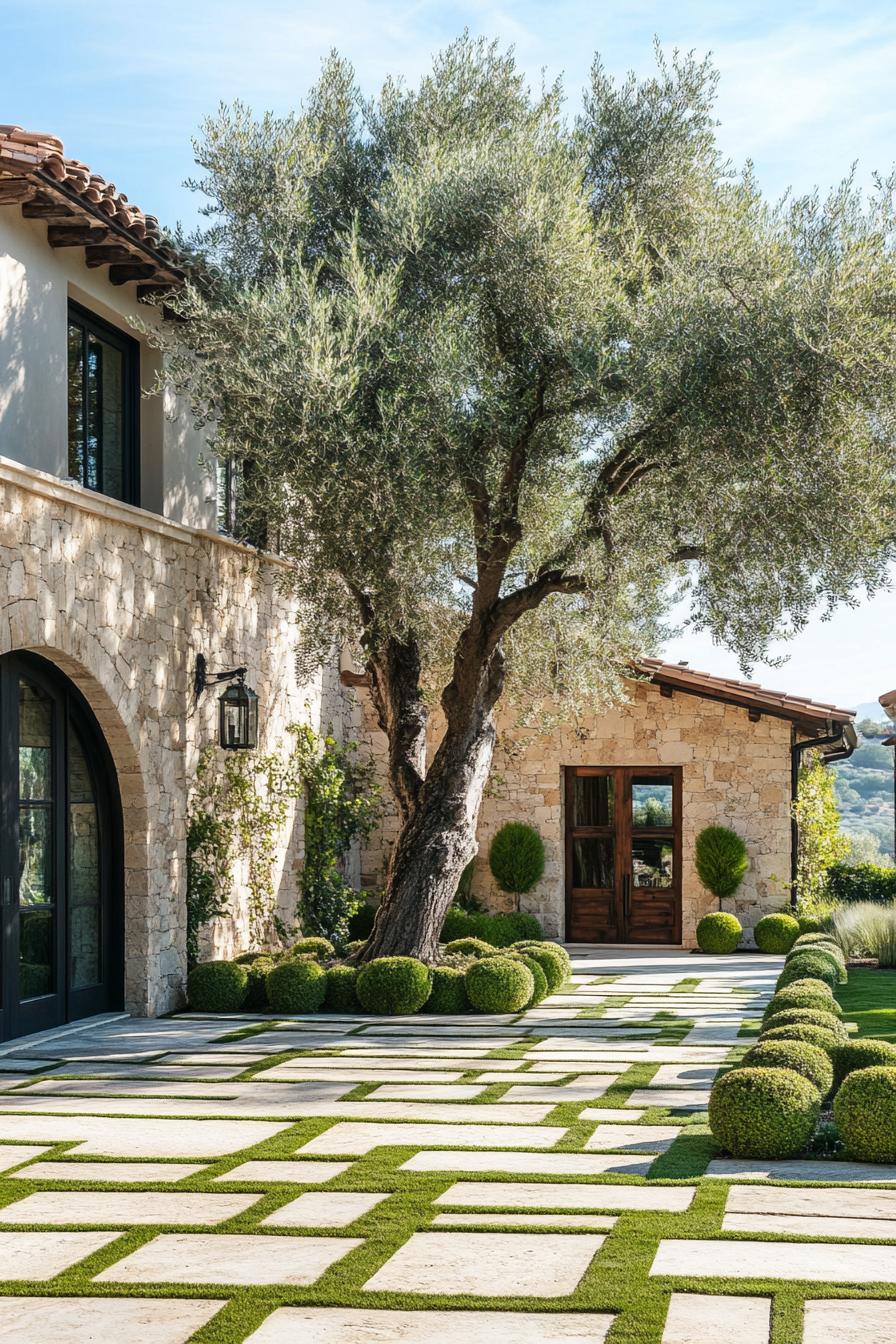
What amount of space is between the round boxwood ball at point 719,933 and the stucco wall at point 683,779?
589mm

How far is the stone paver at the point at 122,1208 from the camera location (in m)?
5.00

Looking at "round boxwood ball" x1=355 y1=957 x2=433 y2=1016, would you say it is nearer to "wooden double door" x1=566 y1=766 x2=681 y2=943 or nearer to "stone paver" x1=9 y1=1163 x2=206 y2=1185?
"stone paver" x1=9 y1=1163 x2=206 y2=1185

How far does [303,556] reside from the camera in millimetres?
10484

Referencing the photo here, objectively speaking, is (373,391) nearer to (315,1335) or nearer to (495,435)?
(495,435)

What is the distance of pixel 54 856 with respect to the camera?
958 cm

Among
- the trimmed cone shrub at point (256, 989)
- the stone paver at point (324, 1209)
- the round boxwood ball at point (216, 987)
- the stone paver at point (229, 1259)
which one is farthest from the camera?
the trimmed cone shrub at point (256, 989)

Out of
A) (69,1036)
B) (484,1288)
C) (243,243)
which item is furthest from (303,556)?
(484,1288)

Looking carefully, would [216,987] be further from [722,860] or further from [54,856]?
[722,860]

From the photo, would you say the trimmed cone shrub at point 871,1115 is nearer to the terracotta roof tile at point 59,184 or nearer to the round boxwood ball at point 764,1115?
the round boxwood ball at point 764,1115

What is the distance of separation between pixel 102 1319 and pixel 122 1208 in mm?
1219

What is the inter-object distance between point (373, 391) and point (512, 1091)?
15.5 feet

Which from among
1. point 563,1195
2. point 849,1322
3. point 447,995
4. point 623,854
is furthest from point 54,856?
point 623,854

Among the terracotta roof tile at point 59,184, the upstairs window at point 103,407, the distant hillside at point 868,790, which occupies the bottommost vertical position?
the distant hillside at point 868,790

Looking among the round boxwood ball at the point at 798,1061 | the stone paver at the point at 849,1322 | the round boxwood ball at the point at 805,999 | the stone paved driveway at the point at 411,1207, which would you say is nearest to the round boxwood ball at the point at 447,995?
the stone paved driveway at the point at 411,1207
